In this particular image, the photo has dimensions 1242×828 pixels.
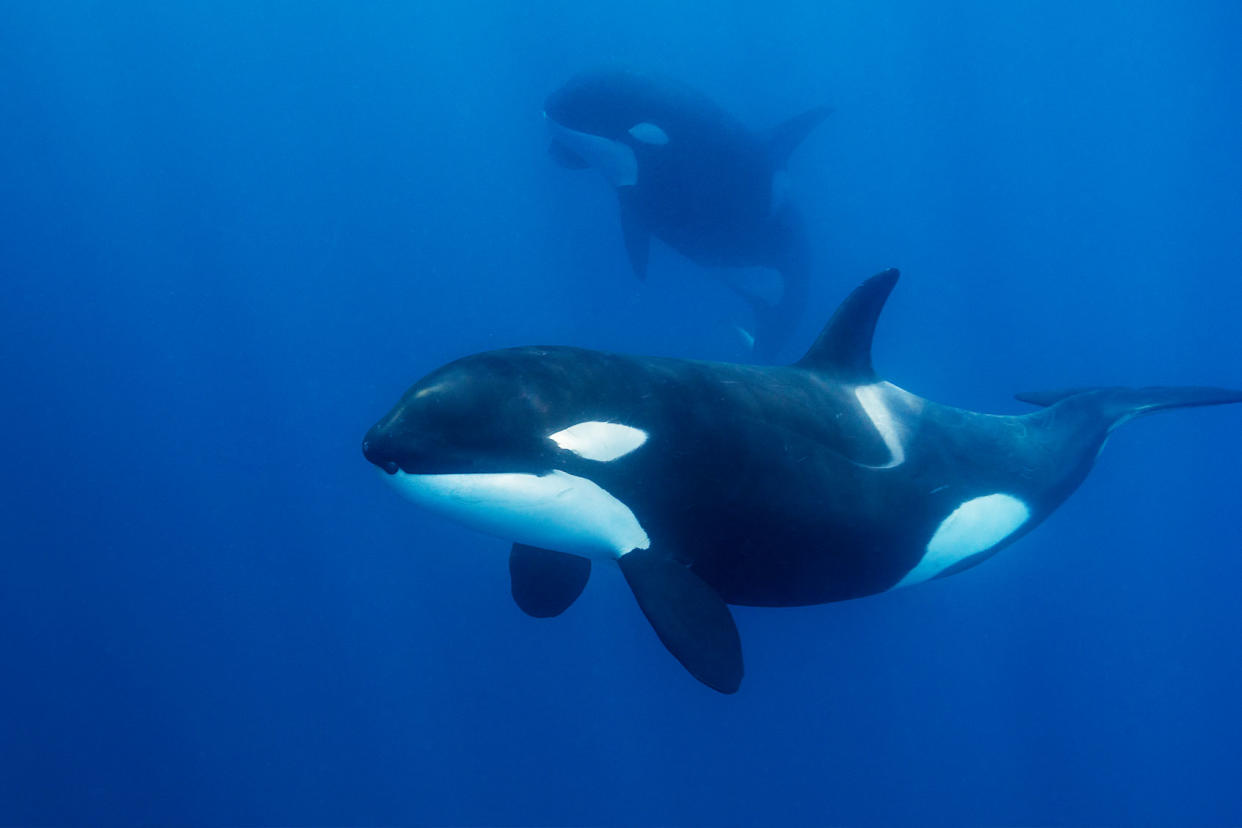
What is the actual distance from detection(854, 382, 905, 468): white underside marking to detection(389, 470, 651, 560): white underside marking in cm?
169

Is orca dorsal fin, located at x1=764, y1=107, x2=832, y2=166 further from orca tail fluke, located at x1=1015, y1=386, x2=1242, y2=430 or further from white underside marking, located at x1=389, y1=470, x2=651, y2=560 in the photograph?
white underside marking, located at x1=389, y1=470, x2=651, y2=560

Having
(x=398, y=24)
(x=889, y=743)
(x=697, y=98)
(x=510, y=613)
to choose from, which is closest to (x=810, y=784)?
(x=889, y=743)

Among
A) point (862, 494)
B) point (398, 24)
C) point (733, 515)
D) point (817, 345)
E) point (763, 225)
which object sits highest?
point (398, 24)

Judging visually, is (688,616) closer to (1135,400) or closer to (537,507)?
(537,507)

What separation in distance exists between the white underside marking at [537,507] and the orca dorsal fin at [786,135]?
877 centimetres

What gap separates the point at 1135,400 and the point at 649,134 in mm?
6785

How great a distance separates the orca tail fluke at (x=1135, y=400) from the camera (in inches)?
244

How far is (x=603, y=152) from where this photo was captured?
11.4m

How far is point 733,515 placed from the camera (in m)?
4.07

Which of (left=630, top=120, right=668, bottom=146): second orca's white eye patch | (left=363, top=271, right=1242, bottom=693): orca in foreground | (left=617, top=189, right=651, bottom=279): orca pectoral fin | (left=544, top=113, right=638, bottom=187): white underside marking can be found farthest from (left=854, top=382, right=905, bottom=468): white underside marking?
(left=617, top=189, right=651, bottom=279): orca pectoral fin

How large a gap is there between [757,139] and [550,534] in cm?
870

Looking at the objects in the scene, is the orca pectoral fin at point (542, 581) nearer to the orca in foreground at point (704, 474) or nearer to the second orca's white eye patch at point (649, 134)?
the orca in foreground at point (704, 474)

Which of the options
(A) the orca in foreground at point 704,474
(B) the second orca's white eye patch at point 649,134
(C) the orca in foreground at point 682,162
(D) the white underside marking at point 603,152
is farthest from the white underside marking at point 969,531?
(D) the white underside marking at point 603,152

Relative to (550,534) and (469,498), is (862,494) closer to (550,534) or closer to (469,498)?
(550,534)
